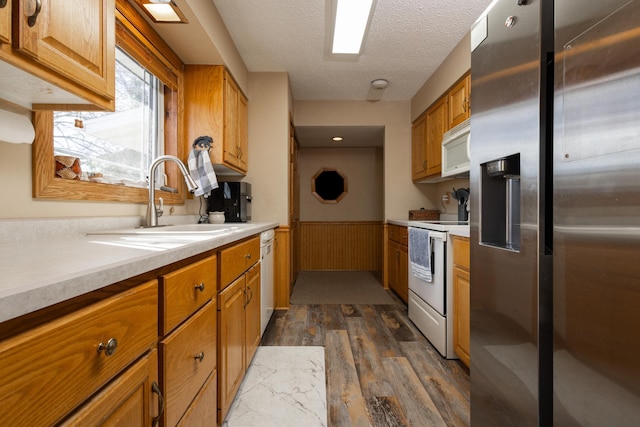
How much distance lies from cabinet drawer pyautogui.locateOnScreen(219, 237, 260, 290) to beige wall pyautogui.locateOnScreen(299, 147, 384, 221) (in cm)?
360

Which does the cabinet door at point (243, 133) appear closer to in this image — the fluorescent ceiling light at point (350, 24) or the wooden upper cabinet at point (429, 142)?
the fluorescent ceiling light at point (350, 24)

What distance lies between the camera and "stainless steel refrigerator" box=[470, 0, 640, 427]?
0.66 metres

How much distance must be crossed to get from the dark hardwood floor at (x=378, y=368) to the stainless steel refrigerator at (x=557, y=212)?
18.6 inches

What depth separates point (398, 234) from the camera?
3.74m

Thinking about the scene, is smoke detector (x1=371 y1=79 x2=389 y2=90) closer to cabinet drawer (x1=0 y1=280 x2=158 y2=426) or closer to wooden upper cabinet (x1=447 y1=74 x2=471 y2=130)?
wooden upper cabinet (x1=447 y1=74 x2=471 y2=130)

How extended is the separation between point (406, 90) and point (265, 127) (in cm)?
175

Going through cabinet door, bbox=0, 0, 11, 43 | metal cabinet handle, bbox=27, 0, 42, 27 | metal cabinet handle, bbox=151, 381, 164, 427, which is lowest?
metal cabinet handle, bbox=151, 381, 164, 427

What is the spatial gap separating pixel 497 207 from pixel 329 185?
15.2 feet

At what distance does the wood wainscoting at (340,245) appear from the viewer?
566 centimetres

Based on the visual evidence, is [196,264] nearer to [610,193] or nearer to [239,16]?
[610,193]

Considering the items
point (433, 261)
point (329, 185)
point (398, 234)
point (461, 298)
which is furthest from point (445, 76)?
point (329, 185)

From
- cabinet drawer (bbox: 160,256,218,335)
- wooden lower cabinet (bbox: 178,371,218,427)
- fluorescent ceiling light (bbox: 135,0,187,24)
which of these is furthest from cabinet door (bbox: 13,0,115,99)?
wooden lower cabinet (bbox: 178,371,218,427)

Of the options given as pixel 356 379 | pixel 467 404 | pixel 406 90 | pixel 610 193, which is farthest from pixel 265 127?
pixel 610 193

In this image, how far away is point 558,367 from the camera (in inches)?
33.4
